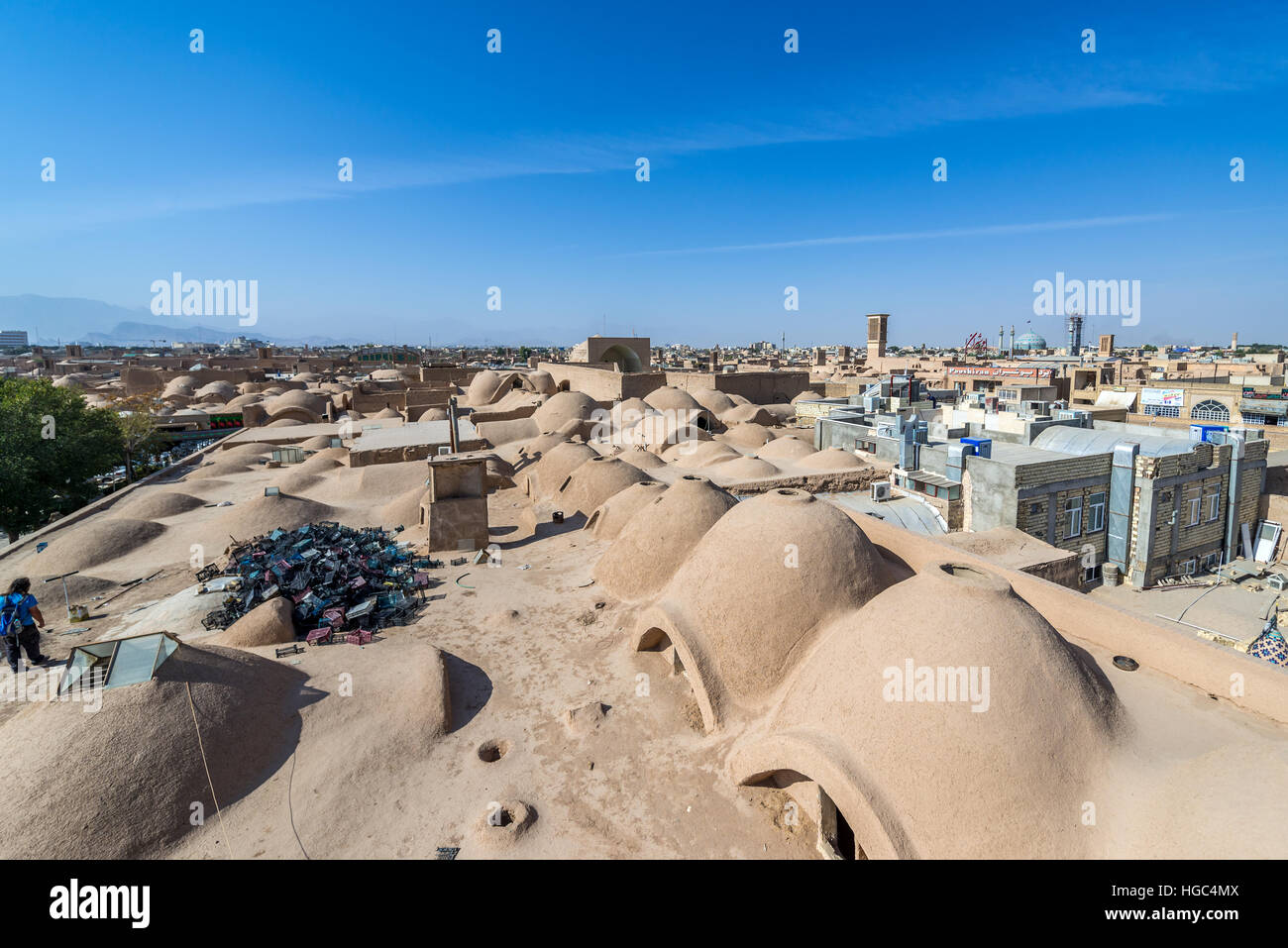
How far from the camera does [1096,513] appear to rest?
61.7 ft

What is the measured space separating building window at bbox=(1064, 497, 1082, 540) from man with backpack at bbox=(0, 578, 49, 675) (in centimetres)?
2330

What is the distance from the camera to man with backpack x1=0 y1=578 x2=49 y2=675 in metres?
9.94

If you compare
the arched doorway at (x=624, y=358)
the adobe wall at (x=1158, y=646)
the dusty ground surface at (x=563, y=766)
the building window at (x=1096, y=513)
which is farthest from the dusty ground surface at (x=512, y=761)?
the arched doorway at (x=624, y=358)

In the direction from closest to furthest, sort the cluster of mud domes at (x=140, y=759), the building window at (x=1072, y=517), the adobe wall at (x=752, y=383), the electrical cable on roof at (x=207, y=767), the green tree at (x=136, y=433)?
the cluster of mud domes at (x=140, y=759), the electrical cable on roof at (x=207, y=767), the building window at (x=1072, y=517), the green tree at (x=136, y=433), the adobe wall at (x=752, y=383)

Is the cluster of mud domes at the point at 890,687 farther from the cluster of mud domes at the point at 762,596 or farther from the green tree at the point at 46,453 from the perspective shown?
the green tree at the point at 46,453

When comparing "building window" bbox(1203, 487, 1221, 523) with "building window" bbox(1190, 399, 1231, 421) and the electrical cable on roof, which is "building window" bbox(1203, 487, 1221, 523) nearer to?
"building window" bbox(1190, 399, 1231, 421)

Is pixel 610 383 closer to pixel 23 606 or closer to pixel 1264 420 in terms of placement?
pixel 23 606

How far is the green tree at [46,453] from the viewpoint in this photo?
21.7 metres

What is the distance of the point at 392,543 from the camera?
16.5m

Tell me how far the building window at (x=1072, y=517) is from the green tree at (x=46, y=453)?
3361 cm

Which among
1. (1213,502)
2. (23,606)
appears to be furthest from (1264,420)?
(23,606)
